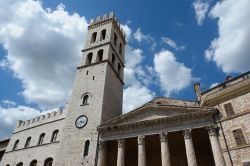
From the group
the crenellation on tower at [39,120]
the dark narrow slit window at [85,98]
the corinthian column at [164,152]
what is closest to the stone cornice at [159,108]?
the corinthian column at [164,152]

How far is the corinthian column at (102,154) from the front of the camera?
19898mm

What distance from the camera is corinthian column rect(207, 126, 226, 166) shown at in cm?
1616

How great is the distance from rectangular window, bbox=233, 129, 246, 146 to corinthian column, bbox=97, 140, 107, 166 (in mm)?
10728

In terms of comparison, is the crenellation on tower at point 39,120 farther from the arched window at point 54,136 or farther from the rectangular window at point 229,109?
the rectangular window at point 229,109

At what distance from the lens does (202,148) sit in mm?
21391

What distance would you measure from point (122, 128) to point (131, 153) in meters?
Answer: 3.94

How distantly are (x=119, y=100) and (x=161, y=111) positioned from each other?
860 centimetres

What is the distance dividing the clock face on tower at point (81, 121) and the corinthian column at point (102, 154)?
2869mm

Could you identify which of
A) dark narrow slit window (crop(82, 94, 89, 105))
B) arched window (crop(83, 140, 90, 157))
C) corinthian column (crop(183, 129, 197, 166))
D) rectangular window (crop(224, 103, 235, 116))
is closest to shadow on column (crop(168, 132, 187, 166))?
corinthian column (crop(183, 129, 197, 166))

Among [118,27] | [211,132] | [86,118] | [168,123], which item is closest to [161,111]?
[168,123]

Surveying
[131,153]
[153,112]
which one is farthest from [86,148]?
[153,112]

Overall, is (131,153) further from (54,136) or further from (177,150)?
(54,136)

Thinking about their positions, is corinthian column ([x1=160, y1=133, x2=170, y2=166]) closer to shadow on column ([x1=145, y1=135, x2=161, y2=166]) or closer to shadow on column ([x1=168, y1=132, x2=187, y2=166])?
shadow on column ([x1=168, y1=132, x2=187, y2=166])

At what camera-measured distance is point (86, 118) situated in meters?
23.2
